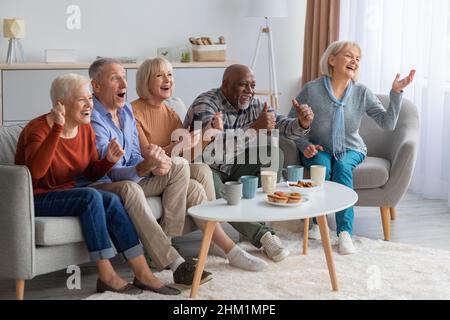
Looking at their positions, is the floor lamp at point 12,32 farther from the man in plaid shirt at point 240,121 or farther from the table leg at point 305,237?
the table leg at point 305,237

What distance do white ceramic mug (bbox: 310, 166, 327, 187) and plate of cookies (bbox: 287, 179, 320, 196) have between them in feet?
0.26

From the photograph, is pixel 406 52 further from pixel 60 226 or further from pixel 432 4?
pixel 60 226

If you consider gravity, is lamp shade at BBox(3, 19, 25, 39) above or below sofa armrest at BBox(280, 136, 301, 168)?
above

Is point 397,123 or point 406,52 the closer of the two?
point 397,123

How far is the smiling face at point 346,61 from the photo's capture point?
4469mm

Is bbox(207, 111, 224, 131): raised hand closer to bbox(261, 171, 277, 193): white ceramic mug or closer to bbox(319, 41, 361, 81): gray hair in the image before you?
bbox(261, 171, 277, 193): white ceramic mug

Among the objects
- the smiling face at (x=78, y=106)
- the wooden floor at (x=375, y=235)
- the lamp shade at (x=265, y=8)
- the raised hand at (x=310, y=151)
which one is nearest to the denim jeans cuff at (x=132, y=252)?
the wooden floor at (x=375, y=235)

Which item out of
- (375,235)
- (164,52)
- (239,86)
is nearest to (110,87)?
(239,86)

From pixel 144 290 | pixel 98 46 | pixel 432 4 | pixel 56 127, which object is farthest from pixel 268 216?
pixel 98 46

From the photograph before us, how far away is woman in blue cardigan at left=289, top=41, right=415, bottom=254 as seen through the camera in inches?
174

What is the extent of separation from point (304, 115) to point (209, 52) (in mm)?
2337

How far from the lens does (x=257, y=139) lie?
171 inches

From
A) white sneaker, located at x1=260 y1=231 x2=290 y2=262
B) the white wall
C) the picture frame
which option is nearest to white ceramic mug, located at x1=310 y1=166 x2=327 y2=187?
white sneaker, located at x1=260 y1=231 x2=290 y2=262

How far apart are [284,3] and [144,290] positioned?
3640 millimetres
